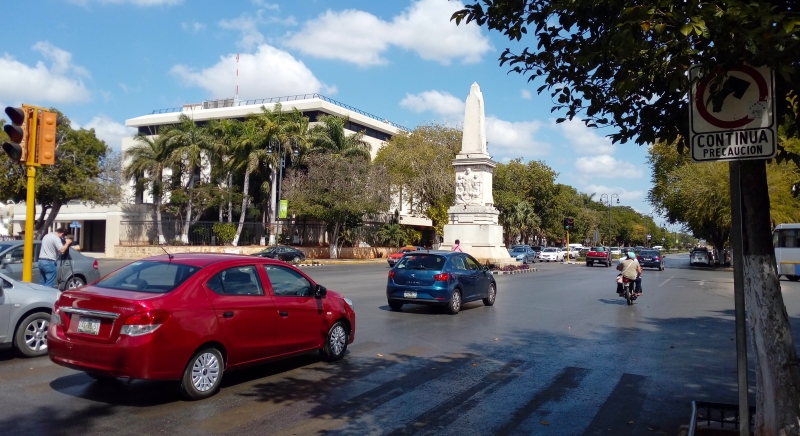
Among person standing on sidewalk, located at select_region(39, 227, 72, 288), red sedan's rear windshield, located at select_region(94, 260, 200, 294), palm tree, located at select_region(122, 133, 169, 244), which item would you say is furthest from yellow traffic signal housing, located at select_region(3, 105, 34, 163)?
palm tree, located at select_region(122, 133, 169, 244)

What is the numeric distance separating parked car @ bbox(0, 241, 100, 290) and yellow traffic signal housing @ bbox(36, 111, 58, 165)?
130 inches

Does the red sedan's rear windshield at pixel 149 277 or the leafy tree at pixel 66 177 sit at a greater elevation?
the leafy tree at pixel 66 177

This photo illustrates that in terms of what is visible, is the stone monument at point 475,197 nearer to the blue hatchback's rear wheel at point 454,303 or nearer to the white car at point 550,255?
the blue hatchback's rear wheel at point 454,303

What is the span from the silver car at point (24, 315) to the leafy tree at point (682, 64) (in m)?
6.96

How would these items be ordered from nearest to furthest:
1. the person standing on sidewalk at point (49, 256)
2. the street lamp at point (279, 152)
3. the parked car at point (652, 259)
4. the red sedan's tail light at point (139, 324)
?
the red sedan's tail light at point (139, 324)
the person standing on sidewalk at point (49, 256)
the parked car at point (652, 259)
the street lamp at point (279, 152)

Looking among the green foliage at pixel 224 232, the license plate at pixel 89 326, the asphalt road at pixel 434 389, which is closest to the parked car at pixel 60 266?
the asphalt road at pixel 434 389

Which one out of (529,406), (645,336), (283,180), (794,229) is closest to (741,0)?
(529,406)

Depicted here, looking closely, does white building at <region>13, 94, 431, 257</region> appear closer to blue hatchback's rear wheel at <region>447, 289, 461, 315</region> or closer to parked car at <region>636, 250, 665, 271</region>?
parked car at <region>636, 250, 665, 271</region>

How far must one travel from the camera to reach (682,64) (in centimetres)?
455

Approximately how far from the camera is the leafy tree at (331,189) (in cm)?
4666

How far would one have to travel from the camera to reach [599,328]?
13305 mm

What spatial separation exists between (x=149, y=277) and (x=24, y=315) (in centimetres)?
299

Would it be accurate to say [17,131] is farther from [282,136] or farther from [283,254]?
[282,136]

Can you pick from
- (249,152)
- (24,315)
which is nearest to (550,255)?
(249,152)
